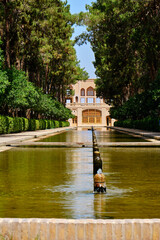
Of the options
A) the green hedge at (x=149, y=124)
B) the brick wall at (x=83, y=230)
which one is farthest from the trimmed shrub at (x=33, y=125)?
the brick wall at (x=83, y=230)

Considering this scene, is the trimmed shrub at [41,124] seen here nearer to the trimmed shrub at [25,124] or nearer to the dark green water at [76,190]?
the trimmed shrub at [25,124]

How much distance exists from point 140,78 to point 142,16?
1884 centimetres

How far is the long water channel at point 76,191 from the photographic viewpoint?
20.4 feet

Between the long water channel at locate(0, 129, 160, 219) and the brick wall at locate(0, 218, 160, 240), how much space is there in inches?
55.3

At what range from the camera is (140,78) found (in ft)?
170

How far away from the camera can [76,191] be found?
8.27m

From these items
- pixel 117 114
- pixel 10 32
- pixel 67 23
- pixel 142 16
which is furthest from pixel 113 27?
pixel 117 114

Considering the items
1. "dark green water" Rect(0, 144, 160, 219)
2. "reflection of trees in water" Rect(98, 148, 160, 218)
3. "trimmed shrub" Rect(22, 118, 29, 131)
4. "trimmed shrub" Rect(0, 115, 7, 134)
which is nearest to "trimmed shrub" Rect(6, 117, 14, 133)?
"trimmed shrub" Rect(0, 115, 7, 134)

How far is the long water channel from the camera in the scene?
20.4 ft

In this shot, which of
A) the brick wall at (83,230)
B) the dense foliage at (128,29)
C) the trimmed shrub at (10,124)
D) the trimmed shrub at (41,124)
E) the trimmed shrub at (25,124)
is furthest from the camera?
the trimmed shrub at (41,124)

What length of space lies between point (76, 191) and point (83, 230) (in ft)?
12.9

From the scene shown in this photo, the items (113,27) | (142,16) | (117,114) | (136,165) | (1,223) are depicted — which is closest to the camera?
(1,223)

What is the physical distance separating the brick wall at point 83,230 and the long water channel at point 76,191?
1405 mm

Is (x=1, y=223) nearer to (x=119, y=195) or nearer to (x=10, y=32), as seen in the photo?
(x=119, y=195)
